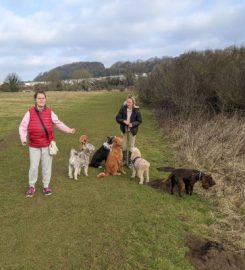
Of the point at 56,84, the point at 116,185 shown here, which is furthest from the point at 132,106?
the point at 56,84

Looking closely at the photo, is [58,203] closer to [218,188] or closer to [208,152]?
[218,188]

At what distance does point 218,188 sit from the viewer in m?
9.73

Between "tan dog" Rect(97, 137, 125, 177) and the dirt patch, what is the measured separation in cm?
410

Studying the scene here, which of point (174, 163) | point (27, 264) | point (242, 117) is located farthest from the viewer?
point (242, 117)

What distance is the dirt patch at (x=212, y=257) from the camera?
585 centimetres

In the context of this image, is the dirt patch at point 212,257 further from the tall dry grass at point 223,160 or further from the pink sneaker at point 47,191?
the pink sneaker at point 47,191

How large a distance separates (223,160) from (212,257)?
25.0 feet

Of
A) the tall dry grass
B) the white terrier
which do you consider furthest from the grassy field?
the tall dry grass

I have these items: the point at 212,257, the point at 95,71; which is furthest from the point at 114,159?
the point at 95,71

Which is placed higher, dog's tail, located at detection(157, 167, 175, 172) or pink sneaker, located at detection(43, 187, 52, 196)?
pink sneaker, located at detection(43, 187, 52, 196)

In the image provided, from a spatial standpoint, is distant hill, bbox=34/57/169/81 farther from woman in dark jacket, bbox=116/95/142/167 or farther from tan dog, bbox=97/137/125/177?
tan dog, bbox=97/137/125/177

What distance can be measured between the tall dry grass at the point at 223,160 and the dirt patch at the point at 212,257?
1.32 ft

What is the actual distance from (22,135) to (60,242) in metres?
2.47

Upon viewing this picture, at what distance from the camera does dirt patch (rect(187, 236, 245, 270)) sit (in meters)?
5.85
